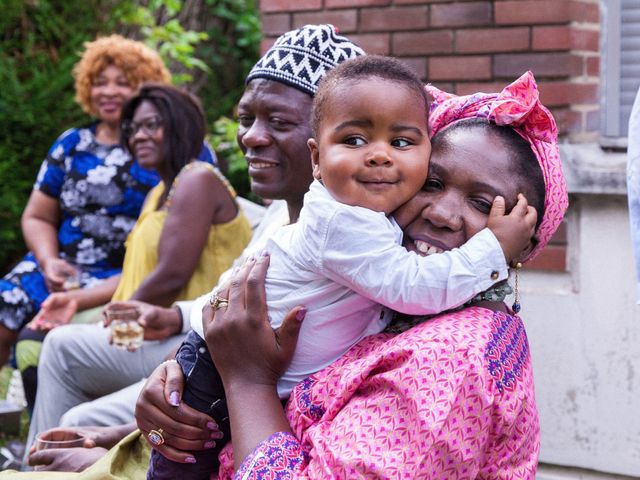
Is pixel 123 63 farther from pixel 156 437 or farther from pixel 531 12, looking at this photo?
pixel 156 437

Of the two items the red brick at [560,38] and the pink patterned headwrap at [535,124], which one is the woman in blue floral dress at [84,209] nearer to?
the red brick at [560,38]

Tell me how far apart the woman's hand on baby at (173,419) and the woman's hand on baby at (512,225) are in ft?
2.65

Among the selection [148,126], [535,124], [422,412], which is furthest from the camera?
[148,126]

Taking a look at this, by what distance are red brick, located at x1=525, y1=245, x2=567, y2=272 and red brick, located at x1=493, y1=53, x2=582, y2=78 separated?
77 centimetres

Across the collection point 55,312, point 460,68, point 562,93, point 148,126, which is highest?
point 460,68

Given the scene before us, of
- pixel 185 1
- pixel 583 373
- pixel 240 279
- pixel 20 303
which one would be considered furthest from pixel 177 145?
pixel 185 1

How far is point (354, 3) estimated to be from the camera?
489 cm

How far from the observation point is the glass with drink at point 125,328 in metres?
4.17

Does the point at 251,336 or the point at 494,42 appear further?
the point at 494,42

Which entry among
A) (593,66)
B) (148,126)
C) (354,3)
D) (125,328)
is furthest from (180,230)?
(593,66)

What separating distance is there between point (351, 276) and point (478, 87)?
272 cm

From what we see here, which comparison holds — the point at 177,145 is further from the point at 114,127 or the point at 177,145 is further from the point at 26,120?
the point at 26,120

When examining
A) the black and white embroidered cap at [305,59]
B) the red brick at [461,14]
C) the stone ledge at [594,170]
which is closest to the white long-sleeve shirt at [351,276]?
the black and white embroidered cap at [305,59]

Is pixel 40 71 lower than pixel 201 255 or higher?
higher
